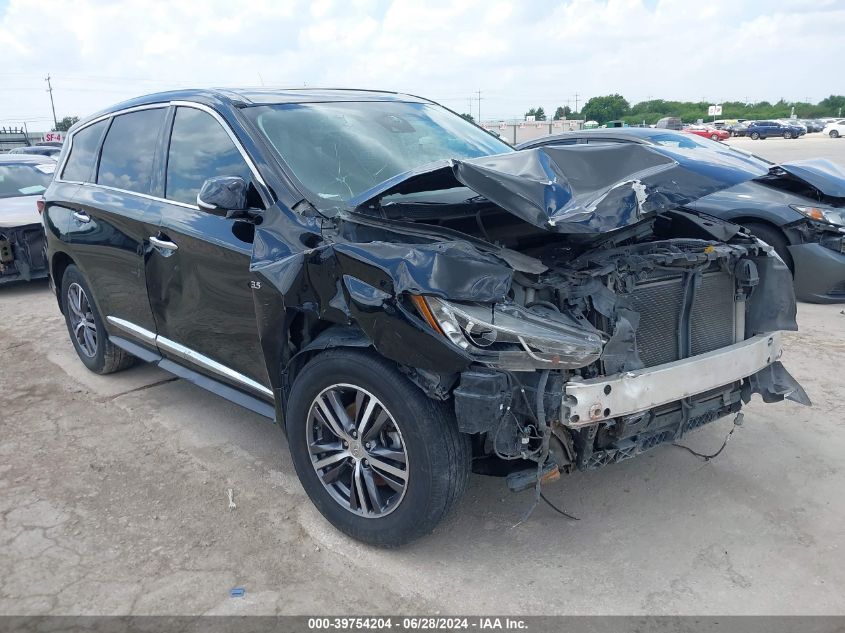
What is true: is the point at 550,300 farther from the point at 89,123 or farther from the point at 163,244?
the point at 89,123

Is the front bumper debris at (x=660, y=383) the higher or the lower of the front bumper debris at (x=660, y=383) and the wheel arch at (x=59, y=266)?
the lower

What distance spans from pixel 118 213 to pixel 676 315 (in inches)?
Answer: 132

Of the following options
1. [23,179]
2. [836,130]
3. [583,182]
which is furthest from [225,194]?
[836,130]

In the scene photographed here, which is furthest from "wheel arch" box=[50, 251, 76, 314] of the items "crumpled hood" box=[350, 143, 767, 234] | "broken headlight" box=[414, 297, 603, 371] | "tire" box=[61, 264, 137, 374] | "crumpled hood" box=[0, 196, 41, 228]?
"broken headlight" box=[414, 297, 603, 371]

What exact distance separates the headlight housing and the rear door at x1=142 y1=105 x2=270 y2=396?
5594mm

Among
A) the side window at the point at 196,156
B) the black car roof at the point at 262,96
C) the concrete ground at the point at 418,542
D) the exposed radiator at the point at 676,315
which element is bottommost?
the concrete ground at the point at 418,542

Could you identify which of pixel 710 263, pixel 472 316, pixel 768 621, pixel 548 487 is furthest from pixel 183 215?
pixel 768 621

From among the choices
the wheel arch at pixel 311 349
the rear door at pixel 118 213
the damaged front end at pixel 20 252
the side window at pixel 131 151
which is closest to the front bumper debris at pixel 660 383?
the wheel arch at pixel 311 349

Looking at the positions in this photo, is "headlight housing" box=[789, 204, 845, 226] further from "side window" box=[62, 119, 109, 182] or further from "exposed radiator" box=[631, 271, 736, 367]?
"side window" box=[62, 119, 109, 182]

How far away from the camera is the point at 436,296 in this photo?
2.67 metres

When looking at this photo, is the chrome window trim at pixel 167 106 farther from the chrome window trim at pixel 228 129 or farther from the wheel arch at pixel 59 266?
the wheel arch at pixel 59 266

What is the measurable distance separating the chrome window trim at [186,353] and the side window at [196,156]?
2.85ft

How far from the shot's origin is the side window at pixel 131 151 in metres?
4.40

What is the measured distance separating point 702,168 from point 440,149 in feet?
5.32
